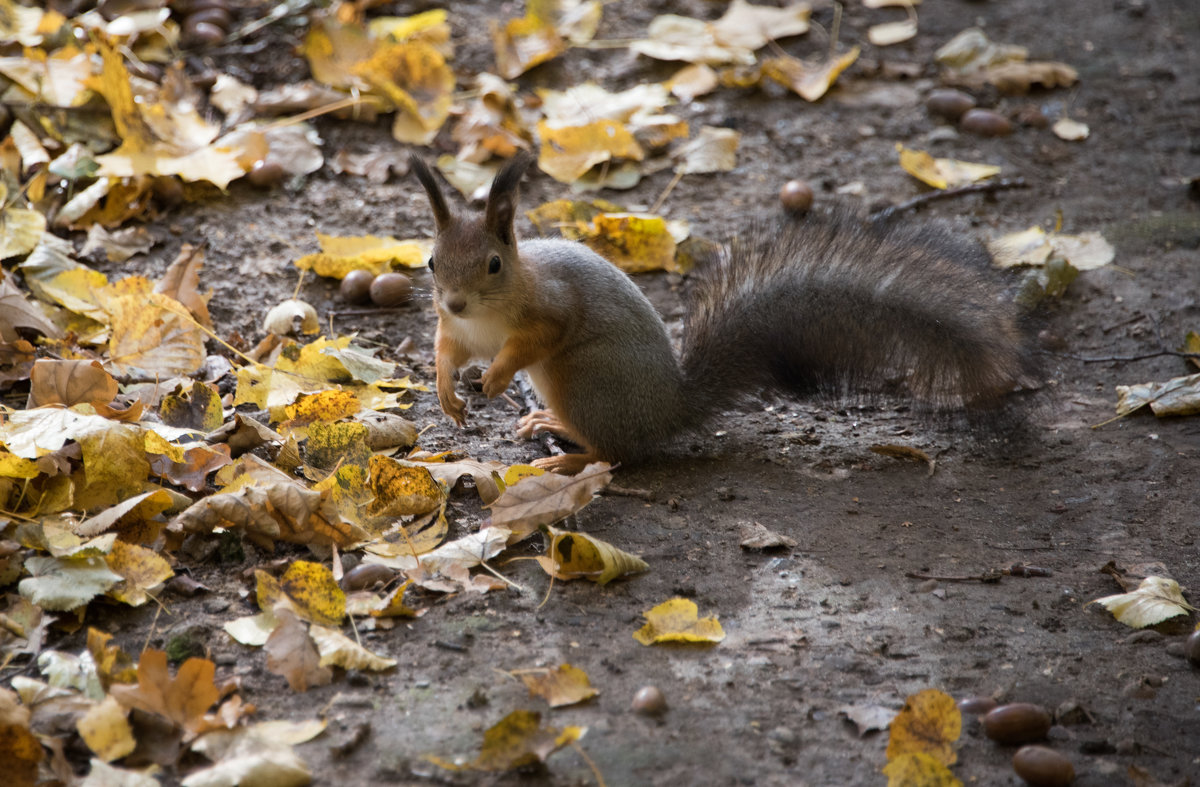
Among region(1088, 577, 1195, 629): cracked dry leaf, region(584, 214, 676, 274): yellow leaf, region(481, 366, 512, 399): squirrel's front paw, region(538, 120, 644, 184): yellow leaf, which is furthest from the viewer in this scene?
region(538, 120, 644, 184): yellow leaf

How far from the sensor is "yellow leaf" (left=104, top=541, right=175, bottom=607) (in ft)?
5.51

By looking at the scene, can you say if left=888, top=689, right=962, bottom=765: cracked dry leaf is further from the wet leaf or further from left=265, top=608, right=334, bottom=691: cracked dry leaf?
left=265, top=608, right=334, bottom=691: cracked dry leaf

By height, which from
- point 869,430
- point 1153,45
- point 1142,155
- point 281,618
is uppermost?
point 1153,45

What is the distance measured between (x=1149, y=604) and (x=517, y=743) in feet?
3.61

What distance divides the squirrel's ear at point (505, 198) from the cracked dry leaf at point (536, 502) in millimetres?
608

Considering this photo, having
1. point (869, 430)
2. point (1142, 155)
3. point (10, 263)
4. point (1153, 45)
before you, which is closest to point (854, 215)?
point (869, 430)

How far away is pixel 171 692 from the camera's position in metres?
1.43

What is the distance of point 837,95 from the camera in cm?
402

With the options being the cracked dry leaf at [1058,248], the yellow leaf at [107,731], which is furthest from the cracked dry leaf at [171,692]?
the cracked dry leaf at [1058,248]

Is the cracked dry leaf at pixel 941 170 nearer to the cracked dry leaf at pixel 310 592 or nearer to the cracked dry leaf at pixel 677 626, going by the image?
the cracked dry leaf at pixel 677 626

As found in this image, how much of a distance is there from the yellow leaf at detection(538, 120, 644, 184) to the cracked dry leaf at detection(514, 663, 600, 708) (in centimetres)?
217

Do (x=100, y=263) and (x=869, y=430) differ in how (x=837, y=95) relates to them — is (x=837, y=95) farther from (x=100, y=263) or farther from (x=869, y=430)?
(x=100, y=263)

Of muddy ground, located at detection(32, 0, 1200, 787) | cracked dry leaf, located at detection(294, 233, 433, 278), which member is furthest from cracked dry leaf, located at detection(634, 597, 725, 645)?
cracked dry leaf, located at detection(294, 233, 433, 278)

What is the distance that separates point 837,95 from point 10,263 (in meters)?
2.81
